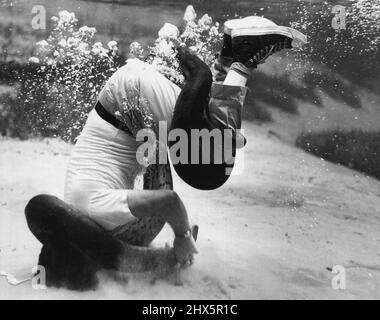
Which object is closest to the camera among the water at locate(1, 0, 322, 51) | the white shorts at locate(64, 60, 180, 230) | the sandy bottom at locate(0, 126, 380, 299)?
the white shorts at locate(64, 60, 180, 230)

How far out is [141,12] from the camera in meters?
2.82

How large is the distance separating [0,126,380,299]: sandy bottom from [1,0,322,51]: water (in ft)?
1.82

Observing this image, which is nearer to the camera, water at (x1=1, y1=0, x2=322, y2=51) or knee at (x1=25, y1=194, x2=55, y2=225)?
knee at (x1=25, y1=194, x2=55, y2=225)

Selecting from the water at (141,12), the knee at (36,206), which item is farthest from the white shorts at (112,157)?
the water at (141,12)

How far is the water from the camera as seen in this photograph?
2.82m

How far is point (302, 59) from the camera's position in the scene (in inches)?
112

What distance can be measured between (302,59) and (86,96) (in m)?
1.02

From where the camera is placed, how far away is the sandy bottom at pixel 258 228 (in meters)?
2.64

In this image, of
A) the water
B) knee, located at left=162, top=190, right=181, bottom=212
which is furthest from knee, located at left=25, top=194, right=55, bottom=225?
the water

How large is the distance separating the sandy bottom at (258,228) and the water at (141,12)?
0.55 meters

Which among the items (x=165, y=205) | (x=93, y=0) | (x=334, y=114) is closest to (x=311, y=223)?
(x=334, y=114)

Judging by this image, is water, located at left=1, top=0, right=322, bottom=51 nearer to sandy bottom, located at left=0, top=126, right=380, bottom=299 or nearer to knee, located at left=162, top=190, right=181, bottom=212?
sandy bottom, located at left=0, top=126, right=380, bottom=299

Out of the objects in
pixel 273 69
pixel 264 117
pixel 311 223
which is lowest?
pixel 311 223
